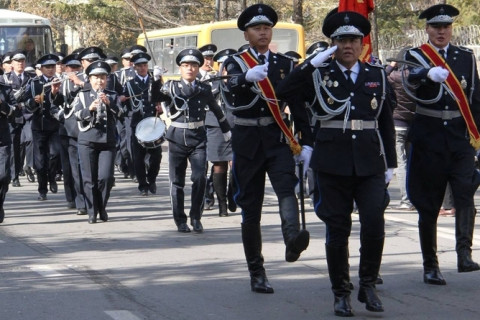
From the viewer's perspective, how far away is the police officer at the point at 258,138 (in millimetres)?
8812

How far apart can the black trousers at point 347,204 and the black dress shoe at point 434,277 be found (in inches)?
51.4

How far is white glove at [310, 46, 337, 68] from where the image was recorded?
7.75 meters

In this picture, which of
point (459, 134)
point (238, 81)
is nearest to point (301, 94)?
point (238, 81)

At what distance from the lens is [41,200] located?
1695 cm

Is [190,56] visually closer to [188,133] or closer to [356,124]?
[188,133]

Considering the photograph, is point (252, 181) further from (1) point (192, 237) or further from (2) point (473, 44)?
(2) point (473, 44)

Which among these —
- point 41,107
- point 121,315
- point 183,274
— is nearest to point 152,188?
point 41,107

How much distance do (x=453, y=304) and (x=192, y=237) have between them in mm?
4637

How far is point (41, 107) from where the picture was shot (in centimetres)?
1702

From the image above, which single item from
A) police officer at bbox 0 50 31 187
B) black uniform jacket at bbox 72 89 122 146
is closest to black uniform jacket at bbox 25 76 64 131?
police officer at bbox 0 50 31 187

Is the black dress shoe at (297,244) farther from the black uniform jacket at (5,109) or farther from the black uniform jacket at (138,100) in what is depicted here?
the black uniform jacket at (138,100)

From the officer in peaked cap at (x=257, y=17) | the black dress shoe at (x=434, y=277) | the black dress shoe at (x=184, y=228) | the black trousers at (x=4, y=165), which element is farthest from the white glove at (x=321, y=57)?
the black trousers at (x=4, y=165)

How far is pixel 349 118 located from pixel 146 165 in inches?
417

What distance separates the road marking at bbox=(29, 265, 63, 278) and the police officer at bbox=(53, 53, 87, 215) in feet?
14.1
